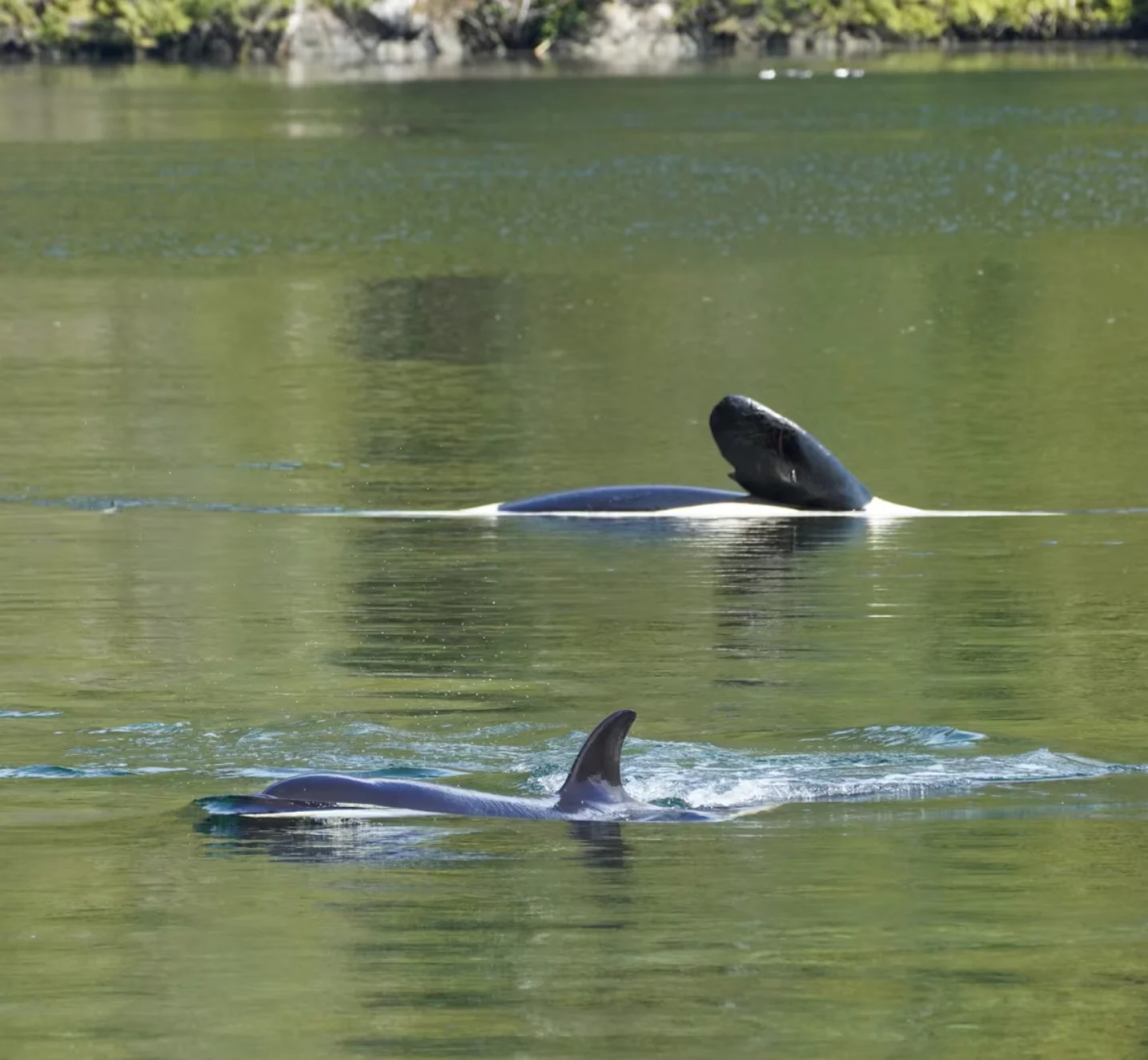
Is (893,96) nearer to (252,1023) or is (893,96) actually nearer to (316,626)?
(316,626)

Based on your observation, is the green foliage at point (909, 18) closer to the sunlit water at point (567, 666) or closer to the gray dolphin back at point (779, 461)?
the sunlit water at point (567, 666)

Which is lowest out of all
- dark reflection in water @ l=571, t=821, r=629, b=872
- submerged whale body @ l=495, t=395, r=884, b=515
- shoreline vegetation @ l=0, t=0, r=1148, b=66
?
shoreline vegetation @ l=0, t=0, r=1148, b=66

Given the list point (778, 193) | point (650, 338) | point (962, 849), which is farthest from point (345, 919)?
point (778, 193)

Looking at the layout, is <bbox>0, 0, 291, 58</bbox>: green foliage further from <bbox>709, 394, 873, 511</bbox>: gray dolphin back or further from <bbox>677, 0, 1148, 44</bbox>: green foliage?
<bbox>709, 394, 873, 511</bbox>: gray dolphin back

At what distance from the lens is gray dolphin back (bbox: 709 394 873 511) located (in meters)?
22.8

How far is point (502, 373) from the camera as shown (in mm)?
35031

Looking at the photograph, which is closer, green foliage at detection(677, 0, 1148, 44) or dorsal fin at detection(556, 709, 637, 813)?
dorsal fin at detection(556, 709, 637, 813)

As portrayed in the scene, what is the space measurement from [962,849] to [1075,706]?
3.21m

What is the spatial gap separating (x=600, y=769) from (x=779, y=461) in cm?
1102

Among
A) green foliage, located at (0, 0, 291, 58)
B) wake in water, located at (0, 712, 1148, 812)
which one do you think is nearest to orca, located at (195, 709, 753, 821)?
wake in water, located at (0, 712, 1148, 812)

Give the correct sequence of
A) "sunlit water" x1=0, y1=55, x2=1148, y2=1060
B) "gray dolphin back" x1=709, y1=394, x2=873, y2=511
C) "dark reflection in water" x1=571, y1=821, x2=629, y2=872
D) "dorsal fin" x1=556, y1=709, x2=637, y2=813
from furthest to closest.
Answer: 1. "gray dolphin back" x1=709, y1=394, x2=873, y2=511
2. "dark reflection in water" x1=571, y1=821, x2=629, y2=872
3. "dorsal fin" x1=556, y1=709, x2=637, y2=813
4. "sunlit water" x1=0, y1=55, x2=1148, y2=1060

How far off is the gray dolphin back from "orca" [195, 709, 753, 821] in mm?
10066

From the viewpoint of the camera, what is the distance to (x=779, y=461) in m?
23.3

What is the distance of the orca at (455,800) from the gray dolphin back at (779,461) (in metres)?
10.1
